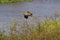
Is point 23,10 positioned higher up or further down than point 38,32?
further down

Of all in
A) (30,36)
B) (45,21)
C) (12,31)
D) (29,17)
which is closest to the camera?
(30,36)

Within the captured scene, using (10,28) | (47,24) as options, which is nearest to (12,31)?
(10,28)

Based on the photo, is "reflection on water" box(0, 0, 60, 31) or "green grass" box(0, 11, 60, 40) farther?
"reflection on water" box(0, 0, 60, 31)

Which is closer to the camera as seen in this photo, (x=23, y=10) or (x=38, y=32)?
(x=38, y=32)

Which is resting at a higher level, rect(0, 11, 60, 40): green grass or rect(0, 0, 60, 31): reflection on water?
rect(0, 11, 60, 40): green grass

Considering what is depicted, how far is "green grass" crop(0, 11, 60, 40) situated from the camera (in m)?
3.36

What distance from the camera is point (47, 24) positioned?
372 centimetres

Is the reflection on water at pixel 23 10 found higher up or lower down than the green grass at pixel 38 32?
lower down

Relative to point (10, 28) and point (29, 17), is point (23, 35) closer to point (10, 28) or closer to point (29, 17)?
point (10, 28)

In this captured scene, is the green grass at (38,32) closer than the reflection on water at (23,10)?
Yes

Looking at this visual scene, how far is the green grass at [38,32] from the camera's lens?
3357mm

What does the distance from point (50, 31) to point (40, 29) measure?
0.66 ft

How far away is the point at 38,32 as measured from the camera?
348 centimetres

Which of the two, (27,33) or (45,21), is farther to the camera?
(45,21)
